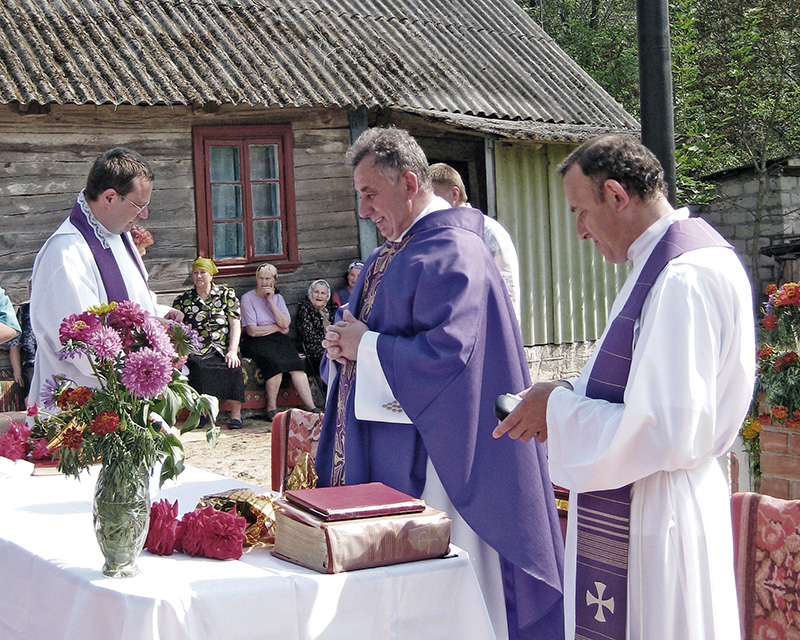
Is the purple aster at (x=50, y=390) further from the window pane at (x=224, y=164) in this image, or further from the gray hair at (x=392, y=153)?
the window pane at (x=224, y=164)

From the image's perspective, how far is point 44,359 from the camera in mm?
3748

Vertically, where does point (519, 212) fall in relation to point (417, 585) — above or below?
above

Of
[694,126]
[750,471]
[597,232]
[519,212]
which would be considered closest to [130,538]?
[597,232]

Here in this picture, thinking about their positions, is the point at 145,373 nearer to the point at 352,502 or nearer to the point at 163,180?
the point at 352,502

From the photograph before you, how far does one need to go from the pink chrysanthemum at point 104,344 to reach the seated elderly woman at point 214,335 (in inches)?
249

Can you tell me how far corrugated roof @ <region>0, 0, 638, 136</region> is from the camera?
8664 millimetres

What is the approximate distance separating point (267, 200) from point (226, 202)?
0.43m

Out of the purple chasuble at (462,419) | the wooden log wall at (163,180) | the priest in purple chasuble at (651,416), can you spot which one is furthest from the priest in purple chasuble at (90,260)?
the wooden log wall at (163,180)

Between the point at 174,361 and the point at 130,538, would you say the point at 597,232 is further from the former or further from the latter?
the point at 130,538

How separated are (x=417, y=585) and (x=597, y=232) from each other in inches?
38.1

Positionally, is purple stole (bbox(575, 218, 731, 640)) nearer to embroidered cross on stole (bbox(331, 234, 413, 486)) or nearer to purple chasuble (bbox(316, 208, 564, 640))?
purple chasuble (bbox(316, 208, 564, 640))

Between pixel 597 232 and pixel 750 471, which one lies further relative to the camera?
pixel 750 471

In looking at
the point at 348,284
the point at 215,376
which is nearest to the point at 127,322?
the point at 215,376

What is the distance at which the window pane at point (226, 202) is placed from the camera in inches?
383
